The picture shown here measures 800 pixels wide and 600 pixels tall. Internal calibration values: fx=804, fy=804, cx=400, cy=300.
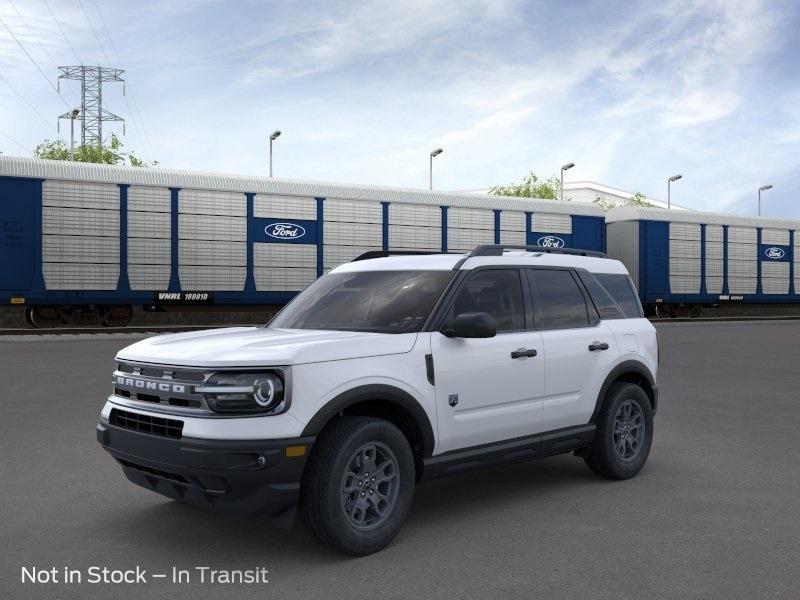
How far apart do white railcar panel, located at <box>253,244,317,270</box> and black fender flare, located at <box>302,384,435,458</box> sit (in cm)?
2099

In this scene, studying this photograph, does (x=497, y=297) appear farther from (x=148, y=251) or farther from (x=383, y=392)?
(x=148, y=251)

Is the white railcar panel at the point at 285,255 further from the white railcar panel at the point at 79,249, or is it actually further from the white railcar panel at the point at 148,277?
the white railcar panel at the point at 79,249

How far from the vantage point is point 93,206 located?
22859 millimetres

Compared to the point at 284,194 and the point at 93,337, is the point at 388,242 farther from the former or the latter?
the point at 93,337

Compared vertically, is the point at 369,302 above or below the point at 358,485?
above

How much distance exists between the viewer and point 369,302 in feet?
18.1

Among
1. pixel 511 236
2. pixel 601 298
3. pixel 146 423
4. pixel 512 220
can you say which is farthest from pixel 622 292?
pixel 512 220

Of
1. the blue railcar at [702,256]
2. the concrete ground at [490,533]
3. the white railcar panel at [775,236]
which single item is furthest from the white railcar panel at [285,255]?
the white railcar panel at [775,236]

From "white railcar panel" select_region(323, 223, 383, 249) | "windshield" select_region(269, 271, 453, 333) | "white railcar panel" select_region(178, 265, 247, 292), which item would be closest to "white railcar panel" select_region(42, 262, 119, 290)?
"white railcar panel" select_region(178, 265, 247, 292)

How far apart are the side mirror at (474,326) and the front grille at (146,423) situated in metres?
1.72

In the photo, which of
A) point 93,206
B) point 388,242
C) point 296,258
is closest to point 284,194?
point 296,258

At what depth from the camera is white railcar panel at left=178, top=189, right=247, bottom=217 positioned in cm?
2419

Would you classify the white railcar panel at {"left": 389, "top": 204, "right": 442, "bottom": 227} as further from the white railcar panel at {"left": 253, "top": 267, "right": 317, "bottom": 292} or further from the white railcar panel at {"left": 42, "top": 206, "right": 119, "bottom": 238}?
the white railcar panel at {"left": 42, "top": 206, "right": 119, "bottom": 238}

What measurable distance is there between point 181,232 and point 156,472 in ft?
67.2
